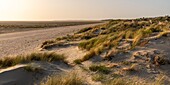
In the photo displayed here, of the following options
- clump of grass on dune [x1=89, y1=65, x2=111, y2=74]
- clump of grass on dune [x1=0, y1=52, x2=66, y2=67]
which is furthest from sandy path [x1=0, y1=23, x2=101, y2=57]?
clump of grass on dune [x1=89, y1=65, x2=111, y2=74]

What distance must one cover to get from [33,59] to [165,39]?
6.01 m

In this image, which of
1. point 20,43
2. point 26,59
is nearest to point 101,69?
point 26,59

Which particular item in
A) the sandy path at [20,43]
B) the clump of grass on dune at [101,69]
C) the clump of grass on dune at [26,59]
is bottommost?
the sandy path at [20,43]

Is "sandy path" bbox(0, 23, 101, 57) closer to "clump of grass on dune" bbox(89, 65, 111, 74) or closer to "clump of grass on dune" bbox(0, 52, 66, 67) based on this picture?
"clump of grass on dune" bbox(0, 52, 66, 67)

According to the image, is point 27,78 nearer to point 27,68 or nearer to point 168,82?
point 27,68

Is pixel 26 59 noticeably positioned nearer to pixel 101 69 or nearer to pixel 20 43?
pixel 101 69

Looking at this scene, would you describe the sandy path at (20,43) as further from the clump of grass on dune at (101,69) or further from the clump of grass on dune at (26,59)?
the clump of grass on dune at (101,69)

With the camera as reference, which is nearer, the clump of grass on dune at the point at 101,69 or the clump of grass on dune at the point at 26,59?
the clump of grass on dune at the point at 101,69

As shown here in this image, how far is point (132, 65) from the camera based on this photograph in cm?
957

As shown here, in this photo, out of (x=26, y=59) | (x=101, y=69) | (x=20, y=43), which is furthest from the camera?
(x=20, y=43)

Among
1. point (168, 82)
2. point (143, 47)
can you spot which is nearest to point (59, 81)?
point (168, 82)

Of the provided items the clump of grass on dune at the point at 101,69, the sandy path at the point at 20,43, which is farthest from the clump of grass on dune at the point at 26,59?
the sandy path at the point at 20,43

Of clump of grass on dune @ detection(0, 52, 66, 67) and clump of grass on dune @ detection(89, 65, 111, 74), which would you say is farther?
clump of grass on dune @ detection(0, 52, 66, 67)

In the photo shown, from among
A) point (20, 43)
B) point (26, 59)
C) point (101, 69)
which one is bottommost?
point (20, 43)
